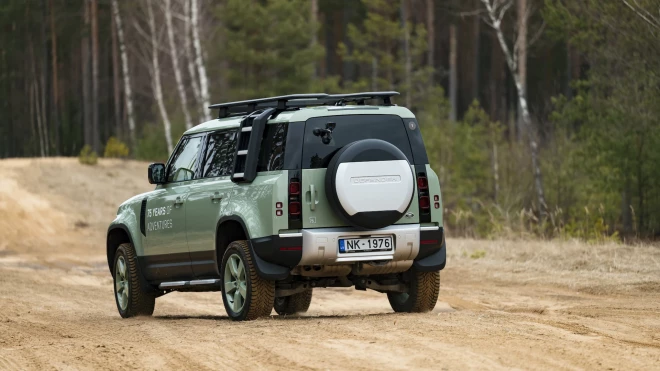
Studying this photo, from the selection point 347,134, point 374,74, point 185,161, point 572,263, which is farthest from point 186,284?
point 374,74

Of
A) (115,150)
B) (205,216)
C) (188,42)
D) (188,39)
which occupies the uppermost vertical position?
(188,39)

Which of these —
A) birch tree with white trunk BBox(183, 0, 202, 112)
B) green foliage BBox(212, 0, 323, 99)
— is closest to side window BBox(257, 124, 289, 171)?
birch tree with white trunk BBox(183, 0, 202, 112)

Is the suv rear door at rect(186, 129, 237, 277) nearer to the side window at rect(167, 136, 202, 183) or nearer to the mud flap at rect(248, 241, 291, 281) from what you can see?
the side window at rect(167, 136, 202, 183)

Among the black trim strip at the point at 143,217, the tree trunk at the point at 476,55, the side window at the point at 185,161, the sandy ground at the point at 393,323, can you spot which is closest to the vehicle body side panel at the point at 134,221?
the black trim strip at the point at 143,217

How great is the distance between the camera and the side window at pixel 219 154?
1194cm

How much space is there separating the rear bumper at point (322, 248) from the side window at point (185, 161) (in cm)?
186

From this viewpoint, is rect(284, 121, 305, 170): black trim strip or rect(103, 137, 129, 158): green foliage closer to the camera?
rect(284, 121, 305, 170): black trim strip

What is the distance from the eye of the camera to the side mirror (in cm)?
1304

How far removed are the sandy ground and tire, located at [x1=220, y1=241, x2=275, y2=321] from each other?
0.17 meters

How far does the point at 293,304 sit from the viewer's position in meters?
13.9

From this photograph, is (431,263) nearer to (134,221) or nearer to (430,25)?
(134,221)

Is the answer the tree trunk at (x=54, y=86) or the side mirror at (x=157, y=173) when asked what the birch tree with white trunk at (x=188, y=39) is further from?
the side mirror at (x=157, y=173)

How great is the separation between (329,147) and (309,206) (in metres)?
0.58

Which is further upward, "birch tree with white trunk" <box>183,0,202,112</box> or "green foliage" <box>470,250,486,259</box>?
"birch tree with white trunk" <box>183,0,202,112</box>
